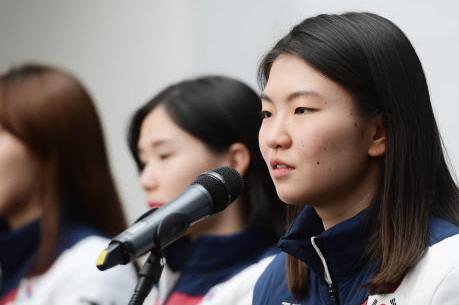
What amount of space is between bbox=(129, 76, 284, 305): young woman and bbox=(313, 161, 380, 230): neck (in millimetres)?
719

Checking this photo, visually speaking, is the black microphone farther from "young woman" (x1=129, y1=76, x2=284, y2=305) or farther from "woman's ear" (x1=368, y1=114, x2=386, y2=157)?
"young woman" (x1=129, y1=76, x2=284, y2=305)

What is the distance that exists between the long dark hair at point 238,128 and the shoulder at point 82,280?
1.56 ft

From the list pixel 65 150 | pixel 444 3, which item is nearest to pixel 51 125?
pixel 65 150

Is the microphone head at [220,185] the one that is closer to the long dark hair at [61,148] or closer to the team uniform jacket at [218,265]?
the team uniform jacket at [218,265]

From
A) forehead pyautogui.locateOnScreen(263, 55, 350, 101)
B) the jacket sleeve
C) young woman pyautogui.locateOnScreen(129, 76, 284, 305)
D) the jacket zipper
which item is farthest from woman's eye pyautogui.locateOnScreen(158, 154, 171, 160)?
the jacket sleeve

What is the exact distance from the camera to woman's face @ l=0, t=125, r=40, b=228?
121 inches

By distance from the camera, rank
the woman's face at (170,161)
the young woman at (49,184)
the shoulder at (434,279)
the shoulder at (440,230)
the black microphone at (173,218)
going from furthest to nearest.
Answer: the young woman at (49,184) < the woman's face at (170,161) < the shoulder at (440,230) < the shoulder at (434,279) < the black microphone at (173,218)

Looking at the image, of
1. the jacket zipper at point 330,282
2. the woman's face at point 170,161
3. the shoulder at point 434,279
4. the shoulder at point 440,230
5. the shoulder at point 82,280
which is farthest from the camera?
the shoulder at point 82,280

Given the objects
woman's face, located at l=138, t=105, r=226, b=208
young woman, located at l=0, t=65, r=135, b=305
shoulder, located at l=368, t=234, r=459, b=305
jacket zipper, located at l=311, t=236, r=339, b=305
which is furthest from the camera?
young woman, located at l=0, t=65, r=135, b=305

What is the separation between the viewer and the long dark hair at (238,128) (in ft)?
9.07

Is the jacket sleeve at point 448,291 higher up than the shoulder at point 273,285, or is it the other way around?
the jacket sleeve at point 448,291

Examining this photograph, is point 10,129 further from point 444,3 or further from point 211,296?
point 444,3

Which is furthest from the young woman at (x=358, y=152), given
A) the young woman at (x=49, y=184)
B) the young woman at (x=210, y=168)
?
the young woman at (x=49, y=184)

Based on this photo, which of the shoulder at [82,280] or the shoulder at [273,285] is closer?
the shoulder at [273,285]
